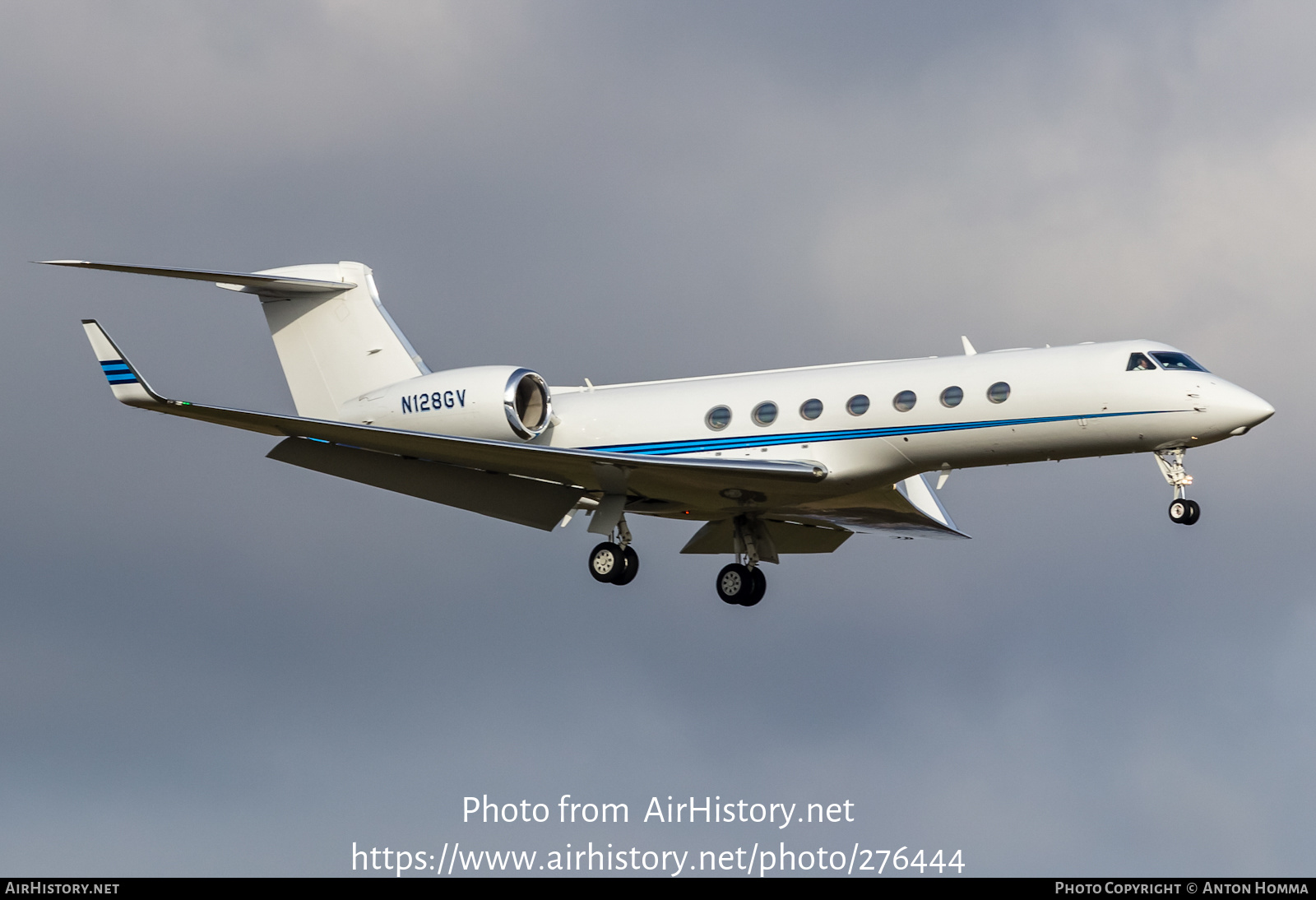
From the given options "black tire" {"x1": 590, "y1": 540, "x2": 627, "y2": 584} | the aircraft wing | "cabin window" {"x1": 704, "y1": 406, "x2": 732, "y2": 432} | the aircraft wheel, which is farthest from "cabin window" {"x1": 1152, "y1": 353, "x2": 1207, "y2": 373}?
"black tire" {"x1": 590, "y1": 540, "x2": 627, "y2": 584}

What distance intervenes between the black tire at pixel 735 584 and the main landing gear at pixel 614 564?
2484 mm

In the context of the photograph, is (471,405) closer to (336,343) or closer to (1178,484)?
(336,343)

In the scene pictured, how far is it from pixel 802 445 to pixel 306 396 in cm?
876

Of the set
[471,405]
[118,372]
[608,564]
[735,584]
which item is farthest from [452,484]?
[118,372]

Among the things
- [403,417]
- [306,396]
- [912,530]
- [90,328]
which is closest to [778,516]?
[912,530]

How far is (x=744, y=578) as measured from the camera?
25.7 metres

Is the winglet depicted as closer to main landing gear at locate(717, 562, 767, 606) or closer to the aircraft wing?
the aircraft wing

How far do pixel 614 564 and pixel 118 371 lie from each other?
7464 millimetres

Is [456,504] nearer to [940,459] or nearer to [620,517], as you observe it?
[620,517]

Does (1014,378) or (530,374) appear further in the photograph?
(530,374)

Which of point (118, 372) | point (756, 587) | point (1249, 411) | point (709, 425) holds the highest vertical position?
point (118, 372)

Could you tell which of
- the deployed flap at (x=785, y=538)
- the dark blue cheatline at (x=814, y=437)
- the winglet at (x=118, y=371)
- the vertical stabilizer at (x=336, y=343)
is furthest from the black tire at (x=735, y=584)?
the winglet at (x=118, y=371)

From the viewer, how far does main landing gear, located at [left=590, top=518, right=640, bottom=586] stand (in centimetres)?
2362

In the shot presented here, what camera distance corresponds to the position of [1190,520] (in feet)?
67.4
